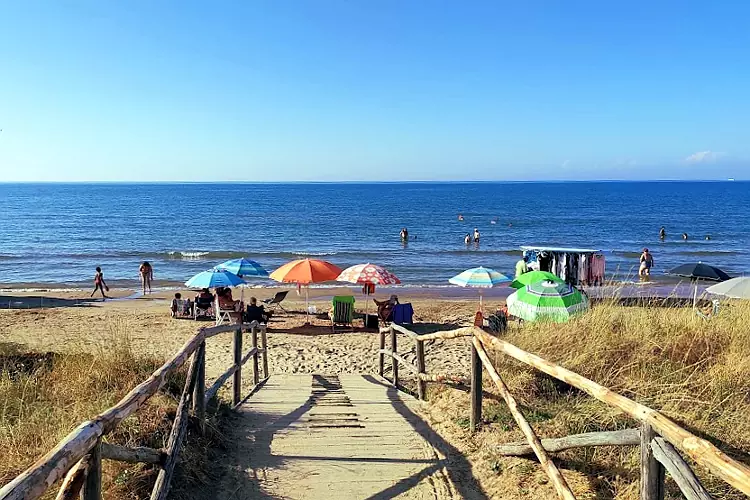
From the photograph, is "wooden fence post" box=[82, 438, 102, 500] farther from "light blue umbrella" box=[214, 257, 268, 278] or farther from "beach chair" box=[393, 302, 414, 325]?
"light blue umbrella" box=[214, 257, 268, 278]

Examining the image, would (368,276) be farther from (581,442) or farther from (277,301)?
(581,442)

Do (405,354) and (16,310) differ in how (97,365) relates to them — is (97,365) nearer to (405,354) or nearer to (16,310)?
(405,354)

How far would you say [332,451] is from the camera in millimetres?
4887

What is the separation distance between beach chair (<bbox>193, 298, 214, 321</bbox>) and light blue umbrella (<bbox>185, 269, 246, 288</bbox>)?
6.07ft

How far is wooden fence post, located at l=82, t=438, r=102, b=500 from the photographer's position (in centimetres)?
262

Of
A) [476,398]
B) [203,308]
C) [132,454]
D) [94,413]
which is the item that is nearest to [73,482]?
[132,454]

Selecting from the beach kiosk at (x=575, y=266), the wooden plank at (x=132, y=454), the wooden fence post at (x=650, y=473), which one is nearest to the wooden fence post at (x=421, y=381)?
the wooden plank at (x=132, y=454)

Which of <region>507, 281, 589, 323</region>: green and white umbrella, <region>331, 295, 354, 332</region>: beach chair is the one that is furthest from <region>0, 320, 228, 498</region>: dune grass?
<region>331, 295, 354, 332</region>: beach chair

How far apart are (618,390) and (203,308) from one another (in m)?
13.1

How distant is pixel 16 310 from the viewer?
17.6 meters

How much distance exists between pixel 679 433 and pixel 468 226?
51.5 m

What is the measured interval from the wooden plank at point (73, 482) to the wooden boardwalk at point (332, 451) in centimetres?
162

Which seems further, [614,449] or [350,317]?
[350,317]

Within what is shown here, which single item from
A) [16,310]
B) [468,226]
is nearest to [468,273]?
[16,310]
